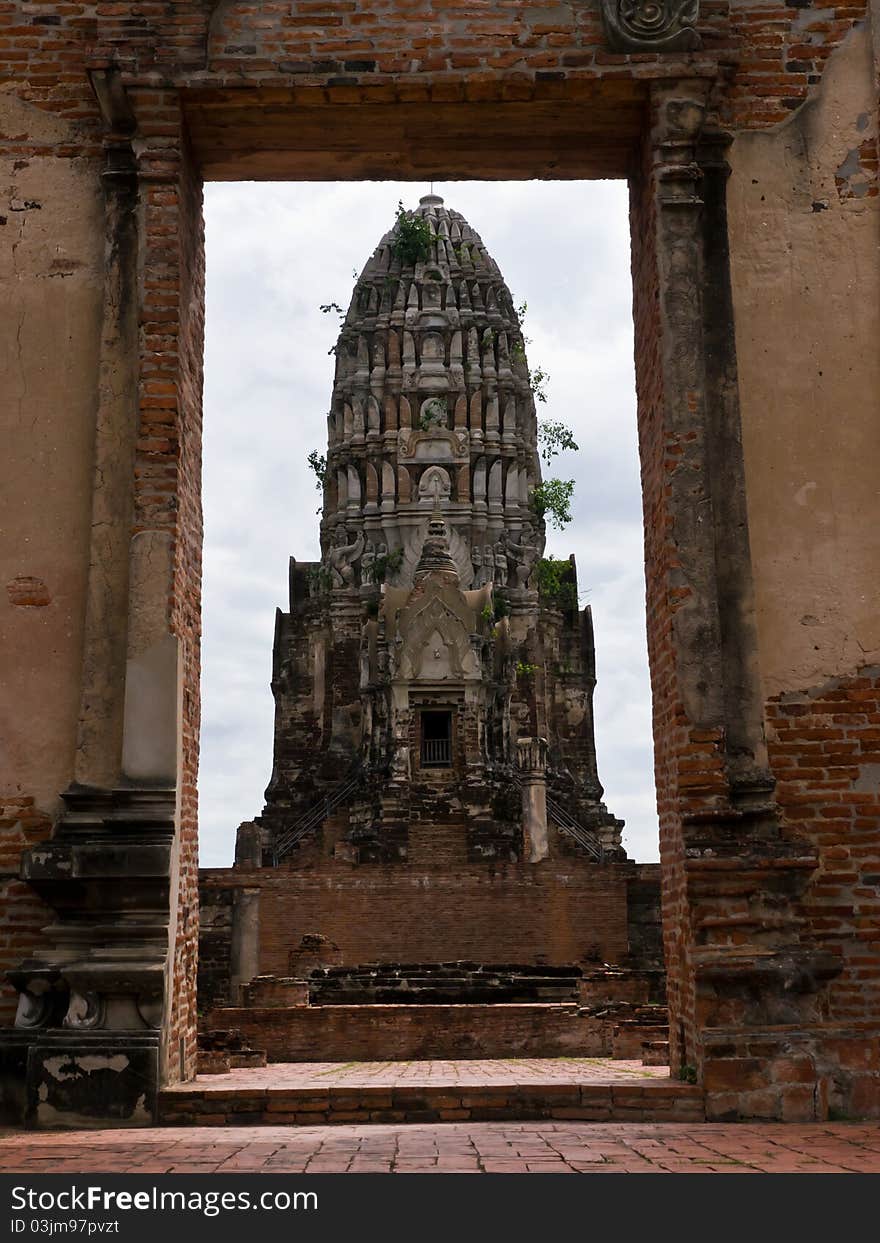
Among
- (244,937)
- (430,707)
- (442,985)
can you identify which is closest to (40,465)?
(442,985)

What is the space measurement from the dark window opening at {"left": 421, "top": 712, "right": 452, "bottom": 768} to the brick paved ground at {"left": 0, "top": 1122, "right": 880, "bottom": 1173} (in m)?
25.1

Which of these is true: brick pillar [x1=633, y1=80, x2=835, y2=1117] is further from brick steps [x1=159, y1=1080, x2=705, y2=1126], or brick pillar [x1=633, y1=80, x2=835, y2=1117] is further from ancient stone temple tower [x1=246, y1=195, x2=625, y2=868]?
ancient stone temple tower [x1=246, y1=195, x2=625, y2=868]

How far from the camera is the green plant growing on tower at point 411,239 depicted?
4016cm

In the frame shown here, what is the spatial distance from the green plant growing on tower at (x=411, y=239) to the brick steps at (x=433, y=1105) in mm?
35664

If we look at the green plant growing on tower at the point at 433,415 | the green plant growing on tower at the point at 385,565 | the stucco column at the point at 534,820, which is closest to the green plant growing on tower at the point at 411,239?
the green plant growing on tower at the point at 433,415

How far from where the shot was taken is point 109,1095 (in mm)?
6672

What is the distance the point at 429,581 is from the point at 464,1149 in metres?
27.3

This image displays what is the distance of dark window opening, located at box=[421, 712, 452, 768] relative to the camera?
31641 millimetres

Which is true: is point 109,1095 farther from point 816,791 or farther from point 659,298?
point 659,298

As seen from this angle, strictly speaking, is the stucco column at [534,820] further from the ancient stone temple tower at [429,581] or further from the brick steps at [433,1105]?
the brick steps at [433,1105]

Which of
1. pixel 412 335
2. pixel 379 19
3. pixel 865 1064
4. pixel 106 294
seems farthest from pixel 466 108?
pixel 412 335

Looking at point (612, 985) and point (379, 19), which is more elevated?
point (379, 19)

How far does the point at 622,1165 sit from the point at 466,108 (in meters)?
5.46

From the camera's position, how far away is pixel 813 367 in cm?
775
